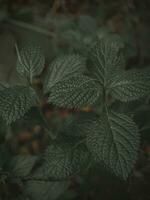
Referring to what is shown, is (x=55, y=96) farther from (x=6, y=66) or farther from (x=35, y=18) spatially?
(x=35, y=18)

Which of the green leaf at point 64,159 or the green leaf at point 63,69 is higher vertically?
the green leaf at point 63,69

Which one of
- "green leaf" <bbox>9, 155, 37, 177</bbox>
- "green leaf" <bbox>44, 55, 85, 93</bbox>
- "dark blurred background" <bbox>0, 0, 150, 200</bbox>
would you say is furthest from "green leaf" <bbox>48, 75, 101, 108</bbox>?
"dark blurred background" <bbox>0, 0, 150, 200</bbox>

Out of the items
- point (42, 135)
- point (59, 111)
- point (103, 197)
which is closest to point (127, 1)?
point (59, 111)

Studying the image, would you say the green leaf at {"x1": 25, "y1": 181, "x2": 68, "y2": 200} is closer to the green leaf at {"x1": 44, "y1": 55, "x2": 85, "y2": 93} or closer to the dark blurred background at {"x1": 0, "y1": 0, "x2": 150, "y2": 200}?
the green leaf at {"x1": 44, "y1": 55, "x2": 85, "y2": 93}

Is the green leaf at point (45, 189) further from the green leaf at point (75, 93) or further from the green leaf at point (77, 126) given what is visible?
the green leaf at point (75, 93)

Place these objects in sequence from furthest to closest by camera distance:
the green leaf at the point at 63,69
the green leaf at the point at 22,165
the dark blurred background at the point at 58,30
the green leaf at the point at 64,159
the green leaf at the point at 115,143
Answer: the dark blurred background at the point at 58,30
the green leaf at the point at 22,165
the green leaf at the point at 63,69
the green leaf at the point at 64,159
the green leaf at the point at 115,143

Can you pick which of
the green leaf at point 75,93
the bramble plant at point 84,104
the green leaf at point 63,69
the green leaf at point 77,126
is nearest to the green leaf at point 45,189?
the bramble plant at point 84,104

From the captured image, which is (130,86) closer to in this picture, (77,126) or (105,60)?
(105,60)
